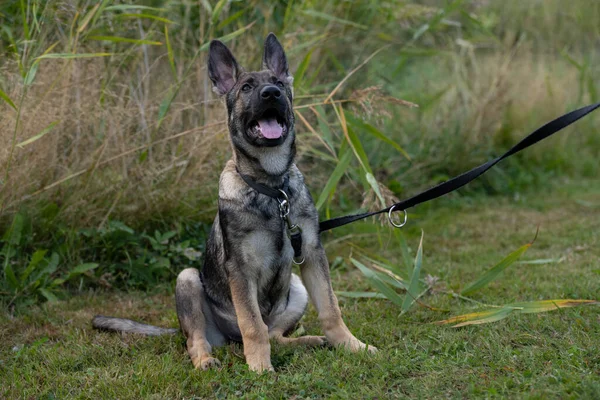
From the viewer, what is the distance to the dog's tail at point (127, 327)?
→ 168 inches

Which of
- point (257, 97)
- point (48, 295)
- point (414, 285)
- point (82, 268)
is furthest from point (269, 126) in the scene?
point (48, 295)

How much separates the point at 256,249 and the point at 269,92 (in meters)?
0.84

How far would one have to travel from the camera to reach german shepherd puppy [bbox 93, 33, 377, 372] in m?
3.64

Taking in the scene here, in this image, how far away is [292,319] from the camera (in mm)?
4086

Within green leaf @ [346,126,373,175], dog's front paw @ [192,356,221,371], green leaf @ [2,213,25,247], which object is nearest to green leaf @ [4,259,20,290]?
green leaf @ [2,213,25,247]

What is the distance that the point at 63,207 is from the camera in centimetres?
528

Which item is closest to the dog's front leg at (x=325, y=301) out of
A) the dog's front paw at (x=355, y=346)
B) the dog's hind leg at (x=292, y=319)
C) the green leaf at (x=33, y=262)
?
the dog's front paw at (x=355, y=346)

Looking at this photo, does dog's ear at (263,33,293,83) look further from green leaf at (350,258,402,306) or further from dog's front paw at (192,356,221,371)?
dog's front paw at (192,356,221,371)

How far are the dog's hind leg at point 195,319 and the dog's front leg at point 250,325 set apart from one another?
269mm

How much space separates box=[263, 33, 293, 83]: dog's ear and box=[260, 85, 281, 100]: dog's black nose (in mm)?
605

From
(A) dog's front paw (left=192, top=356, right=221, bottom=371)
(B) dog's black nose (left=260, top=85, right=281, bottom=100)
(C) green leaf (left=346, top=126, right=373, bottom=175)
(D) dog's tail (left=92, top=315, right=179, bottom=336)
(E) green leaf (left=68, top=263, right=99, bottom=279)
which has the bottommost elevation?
(E) green leaf (left=68, top=263, right=99, bottom=279)

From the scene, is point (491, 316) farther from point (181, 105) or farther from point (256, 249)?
point (181, 105)

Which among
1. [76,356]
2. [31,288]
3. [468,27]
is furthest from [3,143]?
[468,27]

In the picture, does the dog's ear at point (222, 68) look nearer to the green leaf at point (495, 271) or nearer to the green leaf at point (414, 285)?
the green leaf at point (414, 285)
